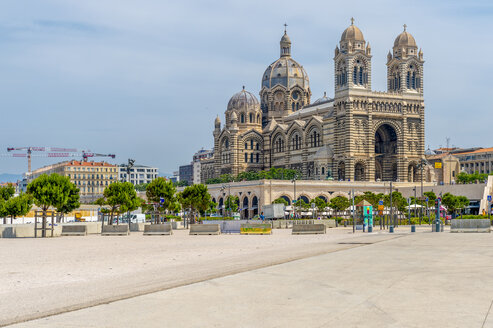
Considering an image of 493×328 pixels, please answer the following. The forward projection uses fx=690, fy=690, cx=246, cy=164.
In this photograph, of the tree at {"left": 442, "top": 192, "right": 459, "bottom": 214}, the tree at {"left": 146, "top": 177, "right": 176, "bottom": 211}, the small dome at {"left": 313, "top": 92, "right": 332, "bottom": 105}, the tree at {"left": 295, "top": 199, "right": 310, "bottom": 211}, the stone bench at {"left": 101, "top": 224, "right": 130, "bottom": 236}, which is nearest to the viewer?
the stone bench at {"left": 101, "top": 224, "right": 130, "bottom": 236}

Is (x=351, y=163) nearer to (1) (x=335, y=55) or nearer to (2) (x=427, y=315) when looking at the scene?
(1) (x=335, y=55)

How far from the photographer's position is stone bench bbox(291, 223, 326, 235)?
50.2 m

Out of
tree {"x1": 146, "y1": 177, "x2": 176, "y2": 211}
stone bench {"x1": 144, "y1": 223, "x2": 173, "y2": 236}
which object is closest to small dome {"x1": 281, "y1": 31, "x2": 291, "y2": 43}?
tree {"x1": 146, "y1": 177, "x2": 176, "y2": 211}

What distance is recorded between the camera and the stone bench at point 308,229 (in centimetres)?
5015

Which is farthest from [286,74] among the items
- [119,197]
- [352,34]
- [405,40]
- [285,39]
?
[119,197]

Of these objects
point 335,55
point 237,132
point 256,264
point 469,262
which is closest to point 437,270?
point 469,262

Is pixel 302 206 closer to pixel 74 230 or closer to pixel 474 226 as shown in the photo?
pixel 474 226

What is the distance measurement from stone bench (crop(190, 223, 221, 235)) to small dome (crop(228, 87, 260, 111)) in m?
89.7

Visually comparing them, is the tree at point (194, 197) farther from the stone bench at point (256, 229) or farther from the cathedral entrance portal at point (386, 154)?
the cathedral entrance portal at point (386, 154)

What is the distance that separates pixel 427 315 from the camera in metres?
13.2

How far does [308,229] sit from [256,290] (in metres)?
34.0

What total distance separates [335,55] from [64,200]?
2922 inches

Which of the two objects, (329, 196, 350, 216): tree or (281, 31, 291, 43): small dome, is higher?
(281, 31, 291, 43): small dome

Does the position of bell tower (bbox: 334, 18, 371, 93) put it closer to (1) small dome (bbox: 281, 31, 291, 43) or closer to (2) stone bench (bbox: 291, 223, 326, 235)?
(1) small dome (bbox: 281, 31, 291, 43)
